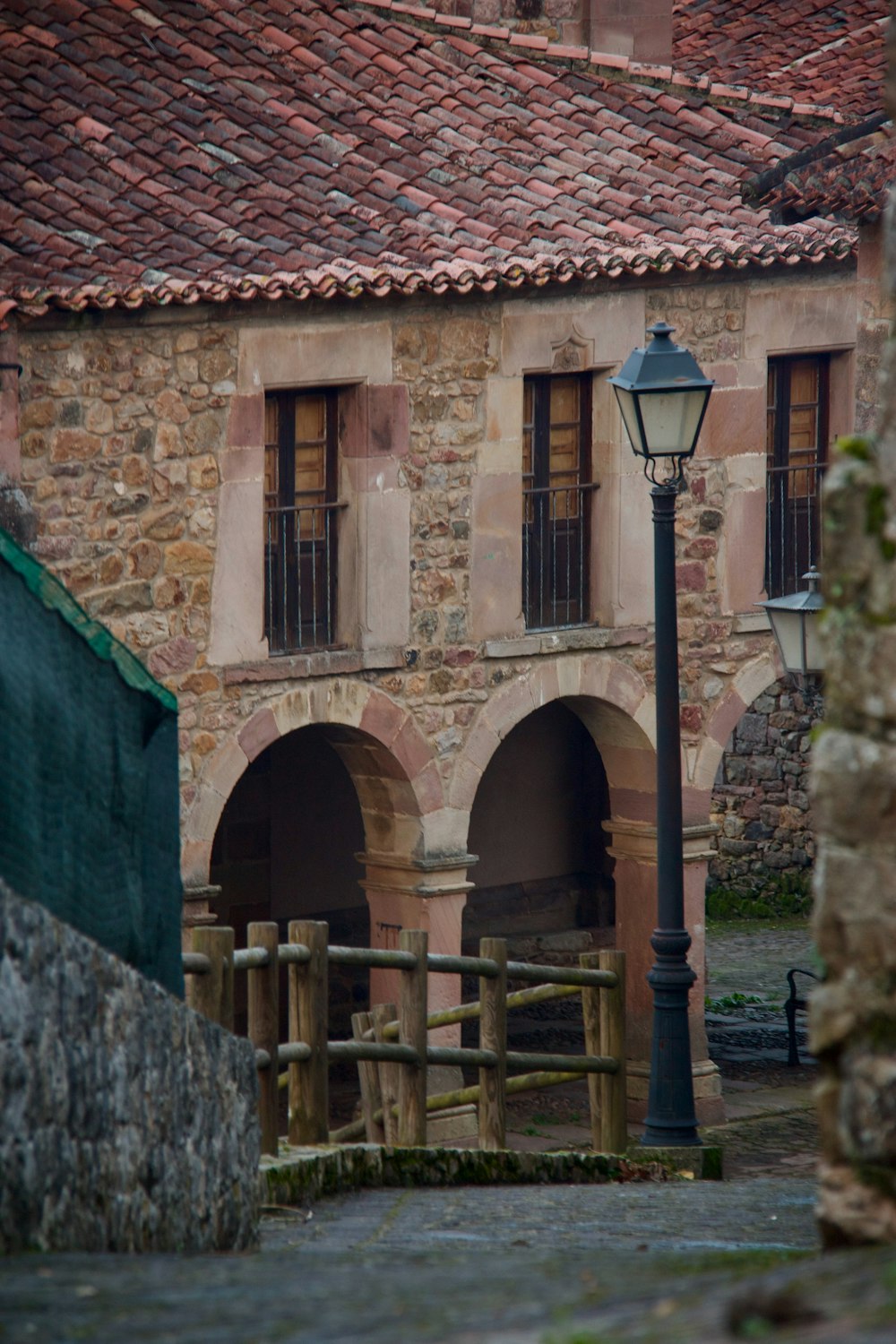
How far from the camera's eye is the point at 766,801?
68.0ft

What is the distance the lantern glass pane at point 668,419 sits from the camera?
9750 millimetres

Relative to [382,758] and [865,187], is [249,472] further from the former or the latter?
[865,187]

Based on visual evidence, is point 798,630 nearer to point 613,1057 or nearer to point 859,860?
point 613,1057

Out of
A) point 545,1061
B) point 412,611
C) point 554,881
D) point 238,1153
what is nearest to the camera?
point 238,1153

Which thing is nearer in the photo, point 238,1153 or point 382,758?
point 238,1153

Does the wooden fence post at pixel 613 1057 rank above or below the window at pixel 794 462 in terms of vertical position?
below

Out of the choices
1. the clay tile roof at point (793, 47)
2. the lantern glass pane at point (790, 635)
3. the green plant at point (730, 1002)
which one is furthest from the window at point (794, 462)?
the lantern glass pane at point (790, 635)

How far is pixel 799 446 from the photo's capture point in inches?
608

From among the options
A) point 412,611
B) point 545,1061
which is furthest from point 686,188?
point 545,1061

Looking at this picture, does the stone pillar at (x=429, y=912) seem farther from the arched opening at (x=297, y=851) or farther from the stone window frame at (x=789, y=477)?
the stone window frame at (x=789, y=477)

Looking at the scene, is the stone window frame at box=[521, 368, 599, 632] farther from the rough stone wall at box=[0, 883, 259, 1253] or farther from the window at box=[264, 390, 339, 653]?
the rough stone wall at box=[0, 883, 259, 1253]

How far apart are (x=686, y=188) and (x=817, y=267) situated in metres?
1.01

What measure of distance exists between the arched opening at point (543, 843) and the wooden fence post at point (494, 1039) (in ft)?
22.8

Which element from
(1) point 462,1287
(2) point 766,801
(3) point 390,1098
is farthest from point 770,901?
(1) point 462,1287
